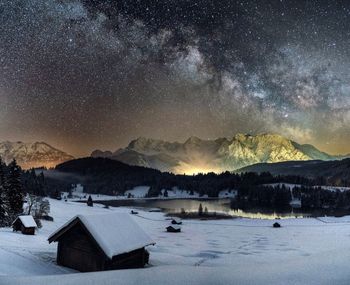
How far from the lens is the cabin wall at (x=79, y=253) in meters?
27.3

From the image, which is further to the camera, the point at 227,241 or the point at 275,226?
the point at 275,226

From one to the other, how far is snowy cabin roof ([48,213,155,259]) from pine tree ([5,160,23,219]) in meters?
39.0

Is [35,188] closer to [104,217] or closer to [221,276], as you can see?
[104,217]

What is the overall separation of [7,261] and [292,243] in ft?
170

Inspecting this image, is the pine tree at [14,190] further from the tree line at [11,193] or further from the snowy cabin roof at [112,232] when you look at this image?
the snowy cabin roof at [112,232]

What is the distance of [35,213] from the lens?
272 feet

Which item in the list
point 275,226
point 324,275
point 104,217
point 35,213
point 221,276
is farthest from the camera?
point 275,226

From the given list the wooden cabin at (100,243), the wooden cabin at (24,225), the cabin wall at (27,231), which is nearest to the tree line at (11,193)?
the wooden cabin at (24,225)

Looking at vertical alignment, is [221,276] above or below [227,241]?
above

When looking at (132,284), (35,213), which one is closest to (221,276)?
(132,284)

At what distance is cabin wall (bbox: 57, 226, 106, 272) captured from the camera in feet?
89.5

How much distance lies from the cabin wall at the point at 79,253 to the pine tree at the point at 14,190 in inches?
1544

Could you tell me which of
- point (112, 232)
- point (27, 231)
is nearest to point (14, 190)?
point (27, 231)

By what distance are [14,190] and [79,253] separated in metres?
42.1
